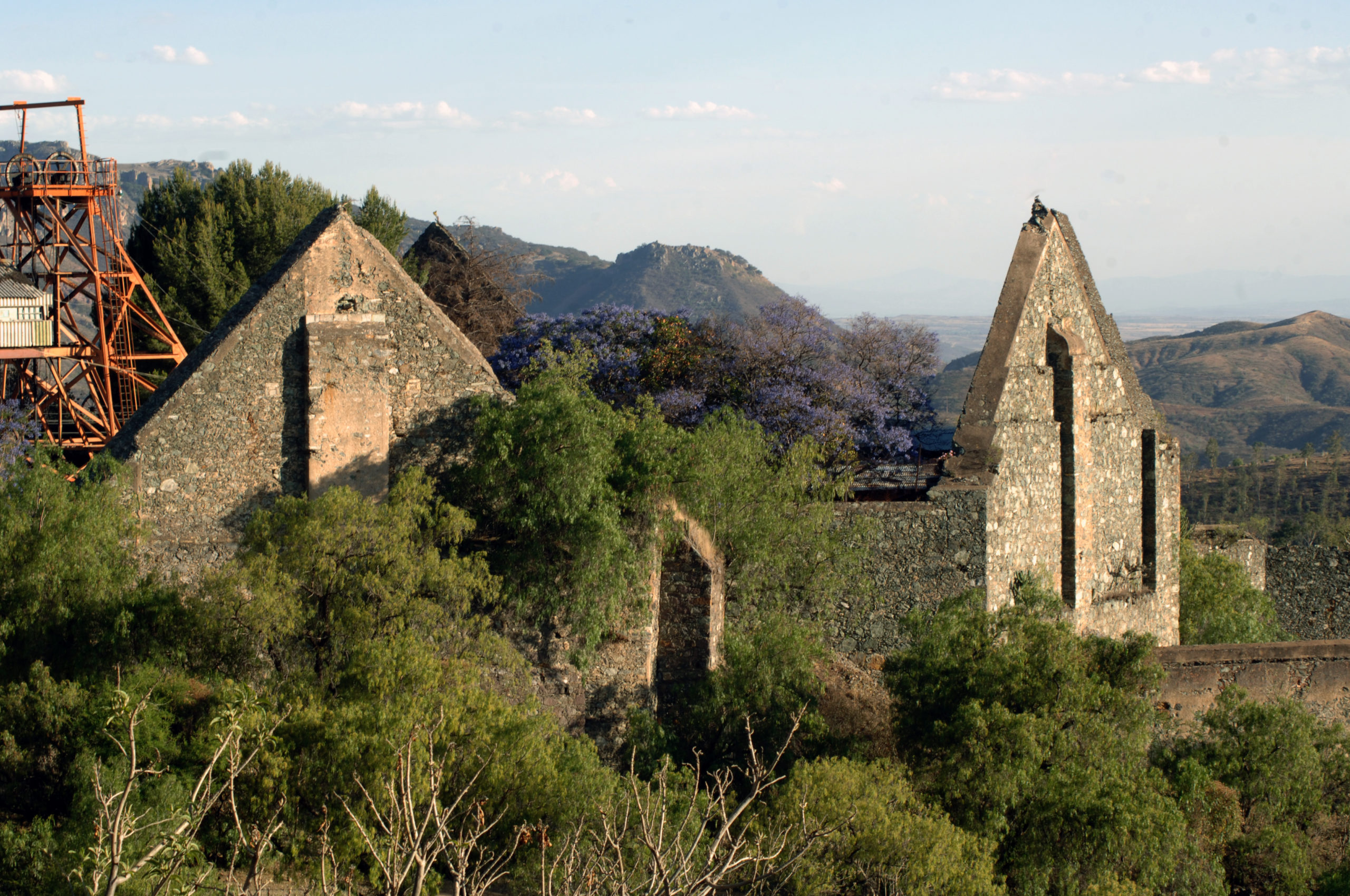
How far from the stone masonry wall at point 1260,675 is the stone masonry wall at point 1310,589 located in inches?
327

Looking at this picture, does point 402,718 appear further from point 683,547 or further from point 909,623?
point 909,623

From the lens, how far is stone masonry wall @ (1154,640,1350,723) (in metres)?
12.9

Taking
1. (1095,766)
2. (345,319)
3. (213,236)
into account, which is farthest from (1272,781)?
(213,236)

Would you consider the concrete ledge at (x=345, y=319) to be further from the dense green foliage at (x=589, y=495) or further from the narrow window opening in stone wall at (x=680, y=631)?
the narrow window opening in stone wall at (x=680, y=631)

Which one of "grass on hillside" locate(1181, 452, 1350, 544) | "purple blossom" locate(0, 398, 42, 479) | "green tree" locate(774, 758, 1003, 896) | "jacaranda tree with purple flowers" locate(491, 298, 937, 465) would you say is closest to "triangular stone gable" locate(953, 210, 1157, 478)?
"jacaranda tree with purple flowers" locate(491, 298, 937, 465)

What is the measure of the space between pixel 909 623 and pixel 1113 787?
2.38m

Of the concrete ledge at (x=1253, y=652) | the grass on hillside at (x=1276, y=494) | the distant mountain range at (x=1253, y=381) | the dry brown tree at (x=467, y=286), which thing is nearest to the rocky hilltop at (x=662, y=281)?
the grass on hillside at (x=1276, y=494)

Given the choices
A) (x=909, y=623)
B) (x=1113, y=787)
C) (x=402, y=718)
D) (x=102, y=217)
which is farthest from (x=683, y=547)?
(x=102, y=217)

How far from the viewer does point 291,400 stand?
10750 mm

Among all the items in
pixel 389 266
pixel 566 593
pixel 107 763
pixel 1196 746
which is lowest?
pixel 1196 746

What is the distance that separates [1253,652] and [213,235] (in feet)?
60.1

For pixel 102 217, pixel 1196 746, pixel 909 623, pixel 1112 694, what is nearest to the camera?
pixel 1112 694

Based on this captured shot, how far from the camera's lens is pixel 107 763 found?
349 inches

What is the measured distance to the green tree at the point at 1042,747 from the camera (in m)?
9.73
